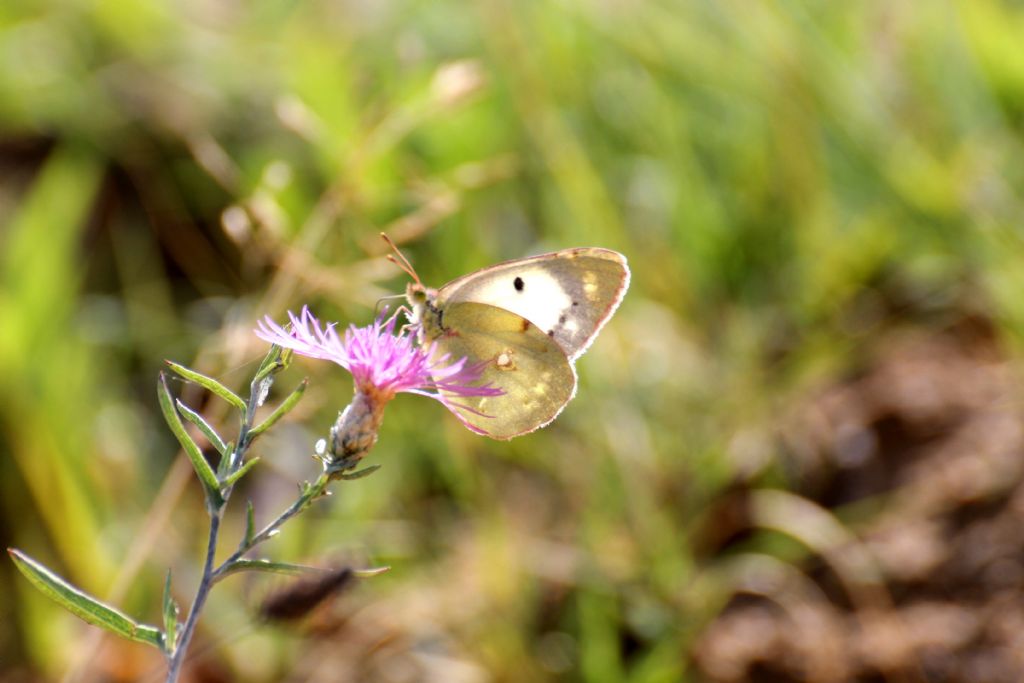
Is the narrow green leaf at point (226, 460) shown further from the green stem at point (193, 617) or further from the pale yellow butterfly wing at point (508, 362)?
the pale yellow butterfly wing at point (508, 362)

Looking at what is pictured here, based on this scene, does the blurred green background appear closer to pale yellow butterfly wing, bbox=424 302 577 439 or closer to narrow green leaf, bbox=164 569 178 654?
pale yellow butterfly wing, bbox=424 302 577 439

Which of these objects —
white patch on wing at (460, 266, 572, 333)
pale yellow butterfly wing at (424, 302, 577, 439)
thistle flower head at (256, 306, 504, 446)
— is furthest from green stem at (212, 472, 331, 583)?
white patch on wing at (460, 266, 572, 333)

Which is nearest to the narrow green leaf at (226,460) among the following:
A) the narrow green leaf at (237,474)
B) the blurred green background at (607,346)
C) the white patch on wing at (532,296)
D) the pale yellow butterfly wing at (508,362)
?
the narrow green leaf at (237,474)

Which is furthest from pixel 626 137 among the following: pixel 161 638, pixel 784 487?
pixel 161 638

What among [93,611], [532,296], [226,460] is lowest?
[93,611]

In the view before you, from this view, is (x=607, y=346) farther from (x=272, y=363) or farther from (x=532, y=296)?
(x=272, y=363)

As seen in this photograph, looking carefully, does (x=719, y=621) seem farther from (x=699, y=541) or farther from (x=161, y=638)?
(x=161, y=638)

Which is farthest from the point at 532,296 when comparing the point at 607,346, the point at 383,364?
the point at 607,346
